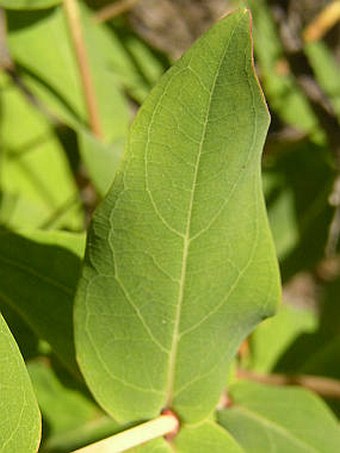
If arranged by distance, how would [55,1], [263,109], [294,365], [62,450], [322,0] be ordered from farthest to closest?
[322,0] → [294,365] → [62,450] → [55,1] → [263,109]

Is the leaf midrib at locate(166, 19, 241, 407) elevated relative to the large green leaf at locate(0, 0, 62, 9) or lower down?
lower down

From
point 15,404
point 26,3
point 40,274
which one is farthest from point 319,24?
point 15,404

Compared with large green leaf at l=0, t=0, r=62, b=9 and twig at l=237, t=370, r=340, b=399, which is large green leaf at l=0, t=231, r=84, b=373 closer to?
large green leaf at l=0, t=0, r=62, b=9

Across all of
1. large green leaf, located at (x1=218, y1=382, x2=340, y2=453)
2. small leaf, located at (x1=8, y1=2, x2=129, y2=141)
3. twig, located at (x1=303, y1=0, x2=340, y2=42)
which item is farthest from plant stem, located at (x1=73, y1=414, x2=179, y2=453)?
twig, located at (x1=303, y1=0, x2=340, y2=42)

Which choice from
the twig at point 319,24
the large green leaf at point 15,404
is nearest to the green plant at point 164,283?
the large green leaf at point 15,404

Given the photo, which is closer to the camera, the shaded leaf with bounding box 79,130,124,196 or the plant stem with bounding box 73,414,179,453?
the plant stem with bounding box 73,414,179,453

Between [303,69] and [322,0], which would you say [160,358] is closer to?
[303,69]

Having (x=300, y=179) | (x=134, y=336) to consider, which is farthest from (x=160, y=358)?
(x=300, y=179)

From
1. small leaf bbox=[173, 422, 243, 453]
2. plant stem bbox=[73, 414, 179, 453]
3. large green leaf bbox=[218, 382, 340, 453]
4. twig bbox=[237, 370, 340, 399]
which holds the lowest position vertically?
twig bbox=[237, 370, 340, 399]
